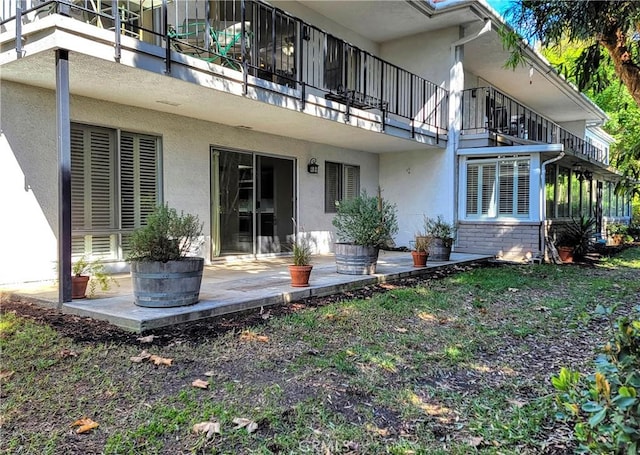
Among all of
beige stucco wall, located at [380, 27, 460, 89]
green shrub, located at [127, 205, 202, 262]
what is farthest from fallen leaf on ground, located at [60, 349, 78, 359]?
beige stucco wall, located at [380, 27, 460, 89]

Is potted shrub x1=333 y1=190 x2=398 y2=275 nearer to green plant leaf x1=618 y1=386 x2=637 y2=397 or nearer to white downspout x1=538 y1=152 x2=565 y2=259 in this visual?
white downspout x1=538 y1=152 x2=565 y2=259

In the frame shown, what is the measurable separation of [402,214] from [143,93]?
8.12 m

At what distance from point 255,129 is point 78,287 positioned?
198 inches

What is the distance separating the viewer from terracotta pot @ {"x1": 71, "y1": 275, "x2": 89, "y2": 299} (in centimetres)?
506

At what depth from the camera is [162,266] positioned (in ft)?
15.0

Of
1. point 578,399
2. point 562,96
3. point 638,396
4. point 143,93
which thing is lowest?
point 578,399

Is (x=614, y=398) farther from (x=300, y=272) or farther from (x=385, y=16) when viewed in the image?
(x=385, y=16)

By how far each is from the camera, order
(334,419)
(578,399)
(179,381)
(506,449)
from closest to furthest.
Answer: (578,399) < (506,449) < (334,419) < (179,381)

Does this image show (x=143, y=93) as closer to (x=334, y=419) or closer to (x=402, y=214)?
(x=334, y=419)

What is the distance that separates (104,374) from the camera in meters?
3.17

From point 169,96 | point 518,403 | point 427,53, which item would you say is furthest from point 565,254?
point 169,96

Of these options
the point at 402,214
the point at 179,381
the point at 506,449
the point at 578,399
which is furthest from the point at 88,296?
the point at 402,214

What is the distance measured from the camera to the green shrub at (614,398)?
57.1 inches

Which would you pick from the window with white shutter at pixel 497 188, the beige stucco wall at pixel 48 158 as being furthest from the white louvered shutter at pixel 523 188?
the beige stucco wall at pixel 48 158
